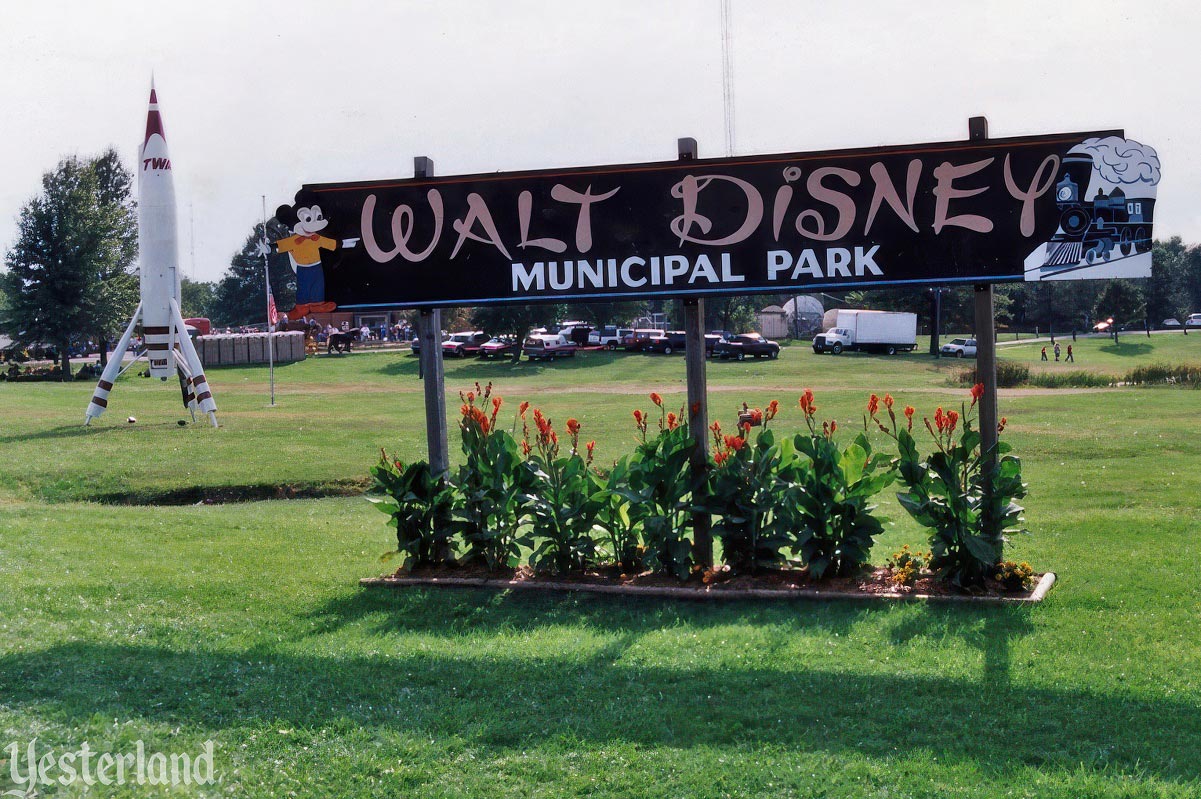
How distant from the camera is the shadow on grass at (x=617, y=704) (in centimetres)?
512

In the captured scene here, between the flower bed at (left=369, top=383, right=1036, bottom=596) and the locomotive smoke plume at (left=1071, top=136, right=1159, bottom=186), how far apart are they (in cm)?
201

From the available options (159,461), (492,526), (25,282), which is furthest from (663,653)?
(25,282)

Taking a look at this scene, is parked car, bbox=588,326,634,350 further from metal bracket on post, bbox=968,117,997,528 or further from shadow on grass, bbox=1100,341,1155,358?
metal bracket on post, bbox=968,117,997,528

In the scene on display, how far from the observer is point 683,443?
8414mm

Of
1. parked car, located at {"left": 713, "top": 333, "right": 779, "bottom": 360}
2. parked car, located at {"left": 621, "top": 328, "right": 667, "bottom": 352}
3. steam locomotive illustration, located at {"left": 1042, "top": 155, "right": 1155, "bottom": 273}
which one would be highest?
steam locomotive illustration, located at {"left": 1042, "top": 155, "right": 1155, "bottom": 273}

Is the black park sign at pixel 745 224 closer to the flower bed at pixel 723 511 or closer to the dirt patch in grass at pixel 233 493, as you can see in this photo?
the flower bed at pixel 723 511

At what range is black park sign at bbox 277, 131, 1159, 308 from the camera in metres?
8.13

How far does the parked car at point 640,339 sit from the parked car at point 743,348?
5421 millimetres

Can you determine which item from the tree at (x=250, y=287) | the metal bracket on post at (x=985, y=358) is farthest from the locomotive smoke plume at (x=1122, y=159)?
the tree at (x=250, y=287)

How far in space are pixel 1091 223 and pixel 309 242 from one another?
636cm

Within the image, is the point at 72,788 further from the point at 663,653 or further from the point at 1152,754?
the point at 1152,754

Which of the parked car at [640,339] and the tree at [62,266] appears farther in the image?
the parked car at [640,339]

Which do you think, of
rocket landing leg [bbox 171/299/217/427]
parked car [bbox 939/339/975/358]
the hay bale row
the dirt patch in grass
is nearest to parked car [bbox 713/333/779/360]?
parked car [bbox 939/339/975/358]

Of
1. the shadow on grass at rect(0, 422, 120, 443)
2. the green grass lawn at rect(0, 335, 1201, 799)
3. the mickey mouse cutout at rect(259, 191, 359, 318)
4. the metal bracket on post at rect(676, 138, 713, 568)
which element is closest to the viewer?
the green grass lawn at rect(0, 335, 1201, 799)
